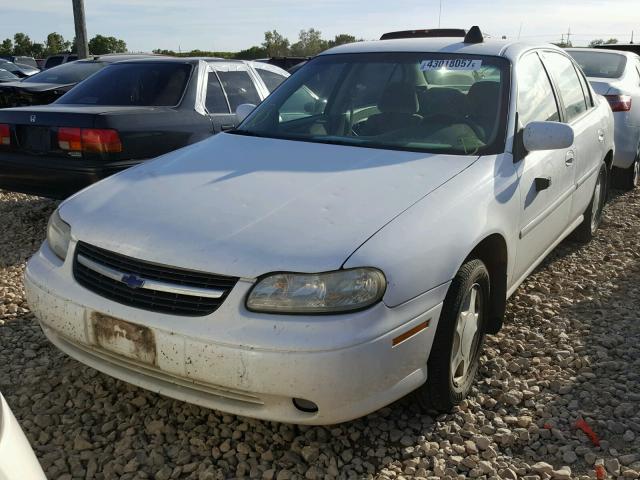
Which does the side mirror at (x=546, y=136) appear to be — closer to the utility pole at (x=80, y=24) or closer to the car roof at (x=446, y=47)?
the car roof at (x=446, y=47)

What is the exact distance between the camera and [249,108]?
14.1 ft

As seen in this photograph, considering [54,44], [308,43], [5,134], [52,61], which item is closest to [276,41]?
[308,43]

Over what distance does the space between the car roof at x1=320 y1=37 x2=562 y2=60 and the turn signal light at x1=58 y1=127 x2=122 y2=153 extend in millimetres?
1730

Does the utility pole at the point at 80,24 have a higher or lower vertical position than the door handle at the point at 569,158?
higher

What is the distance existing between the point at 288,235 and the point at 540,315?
2.19 m

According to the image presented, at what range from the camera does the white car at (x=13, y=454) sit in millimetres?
1354

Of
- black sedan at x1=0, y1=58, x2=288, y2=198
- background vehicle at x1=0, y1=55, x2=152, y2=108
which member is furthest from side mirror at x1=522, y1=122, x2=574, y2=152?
background vehicle at x1=0, y1=55, x2=152, y2=108

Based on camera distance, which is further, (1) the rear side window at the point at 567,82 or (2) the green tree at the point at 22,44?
(2) the green tree at the point at 22,44

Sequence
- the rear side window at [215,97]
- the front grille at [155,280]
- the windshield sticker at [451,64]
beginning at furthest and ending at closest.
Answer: the rear side window at [215,97] < the windshield sticker at [451,64] < the front grille at [155,280]

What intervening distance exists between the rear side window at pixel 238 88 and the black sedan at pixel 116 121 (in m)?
0.01

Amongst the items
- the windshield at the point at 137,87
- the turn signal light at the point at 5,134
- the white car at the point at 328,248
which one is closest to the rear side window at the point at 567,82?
the white car at the point at 328,248

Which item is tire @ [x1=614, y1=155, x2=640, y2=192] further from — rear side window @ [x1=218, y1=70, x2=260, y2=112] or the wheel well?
the wheel well

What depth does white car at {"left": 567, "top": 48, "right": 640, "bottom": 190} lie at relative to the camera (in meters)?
6.59

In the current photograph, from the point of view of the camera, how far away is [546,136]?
3.21 m
